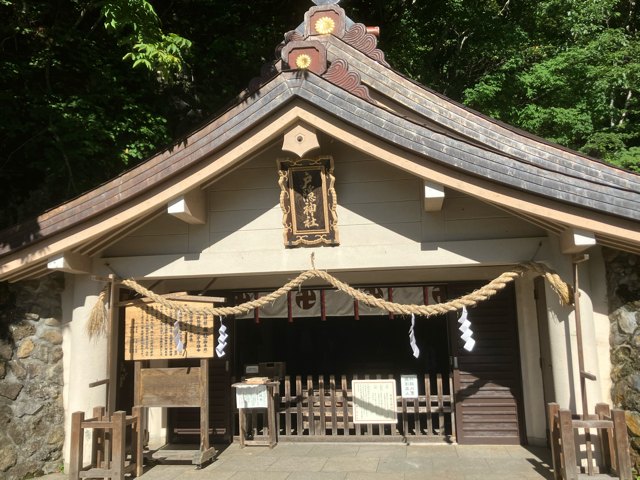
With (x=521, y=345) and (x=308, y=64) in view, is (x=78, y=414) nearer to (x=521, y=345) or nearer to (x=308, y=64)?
(x=308, y=64)

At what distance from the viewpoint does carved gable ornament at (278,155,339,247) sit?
22.3ft

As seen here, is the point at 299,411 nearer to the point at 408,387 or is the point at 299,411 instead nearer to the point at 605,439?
the point at 408,387

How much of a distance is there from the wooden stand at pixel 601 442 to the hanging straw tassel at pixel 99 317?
20.0 ft

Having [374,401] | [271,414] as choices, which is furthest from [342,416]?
[271,414]

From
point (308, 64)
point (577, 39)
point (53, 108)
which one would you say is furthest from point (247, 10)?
point (577, 39)

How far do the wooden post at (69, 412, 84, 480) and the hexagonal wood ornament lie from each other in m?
4.42

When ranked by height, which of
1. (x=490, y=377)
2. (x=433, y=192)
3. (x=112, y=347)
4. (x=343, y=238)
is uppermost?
(x=433, y=192)

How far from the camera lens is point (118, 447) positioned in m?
6.37

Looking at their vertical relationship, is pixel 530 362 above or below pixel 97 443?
above

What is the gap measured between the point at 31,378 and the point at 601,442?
7.55 meters

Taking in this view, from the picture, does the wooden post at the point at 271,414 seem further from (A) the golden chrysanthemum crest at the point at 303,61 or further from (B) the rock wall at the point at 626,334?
(A) the golden chrysanthemum crest at the point at 303,61

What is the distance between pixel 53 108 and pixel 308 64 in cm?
577

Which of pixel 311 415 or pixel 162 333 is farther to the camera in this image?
pixel 311 415

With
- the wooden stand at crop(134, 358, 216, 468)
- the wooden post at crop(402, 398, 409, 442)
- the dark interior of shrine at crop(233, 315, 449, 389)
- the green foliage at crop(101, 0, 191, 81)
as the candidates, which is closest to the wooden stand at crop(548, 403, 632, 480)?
the wooden post at crop(402, 398, 409, 442)
